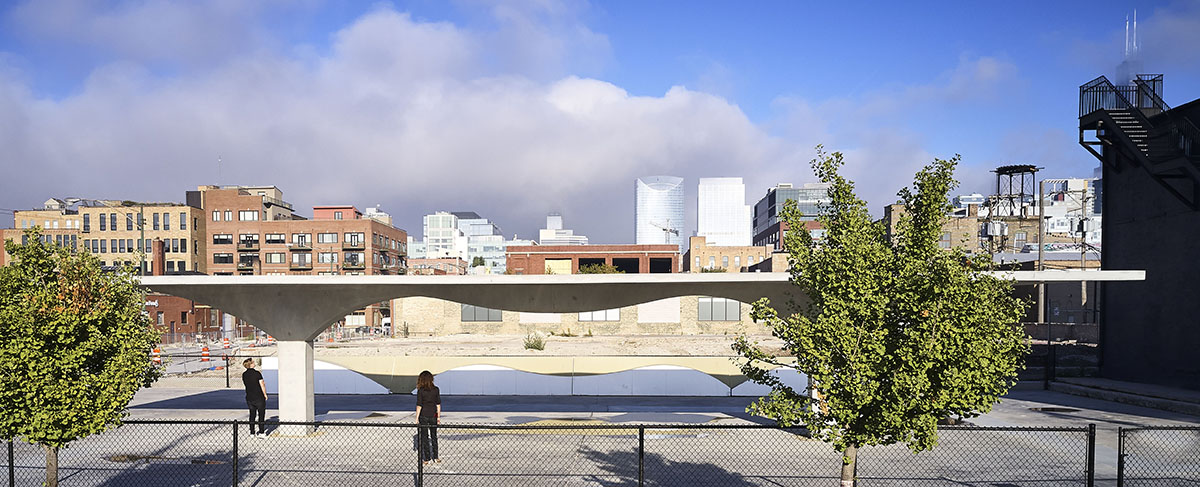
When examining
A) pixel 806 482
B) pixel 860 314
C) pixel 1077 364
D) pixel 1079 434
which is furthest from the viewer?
pixel 1077 364

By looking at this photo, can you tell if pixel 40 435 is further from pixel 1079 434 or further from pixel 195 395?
pixel 1079 434

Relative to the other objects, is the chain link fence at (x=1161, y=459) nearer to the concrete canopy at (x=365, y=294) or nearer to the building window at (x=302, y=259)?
the concrete canopy at (x=365, y=294)

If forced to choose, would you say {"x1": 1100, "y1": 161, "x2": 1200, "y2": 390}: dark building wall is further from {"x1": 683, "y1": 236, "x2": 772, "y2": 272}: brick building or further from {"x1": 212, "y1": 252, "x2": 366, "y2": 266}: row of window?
{"x1": 683, "y1": 236, "x2": 772, "y2": 272}: brick building

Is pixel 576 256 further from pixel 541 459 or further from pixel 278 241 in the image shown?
pixel 541 459

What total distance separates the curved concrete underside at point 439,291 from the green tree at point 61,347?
229 inches

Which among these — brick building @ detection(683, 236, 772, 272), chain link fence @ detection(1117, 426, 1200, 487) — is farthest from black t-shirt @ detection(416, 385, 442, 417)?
brick building @ detection(683, 236, 772, 272)

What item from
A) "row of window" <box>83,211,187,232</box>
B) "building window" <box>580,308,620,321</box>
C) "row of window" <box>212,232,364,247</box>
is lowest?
"building window" <box>580,308,620,321</box>

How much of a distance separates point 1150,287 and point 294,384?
27.9 metres

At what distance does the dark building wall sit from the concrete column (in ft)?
88.4

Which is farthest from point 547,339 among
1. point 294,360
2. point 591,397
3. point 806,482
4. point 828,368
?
point 828,368

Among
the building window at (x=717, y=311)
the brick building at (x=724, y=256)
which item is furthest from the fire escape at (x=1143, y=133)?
the brick building at (x=724, y=256)

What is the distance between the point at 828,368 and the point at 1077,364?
2714 centimetres

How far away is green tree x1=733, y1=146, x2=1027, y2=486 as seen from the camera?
8438mm

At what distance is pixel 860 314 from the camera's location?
8562 mm
